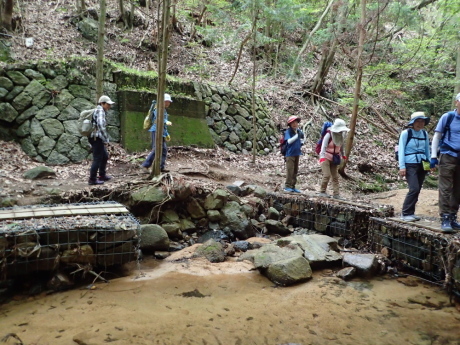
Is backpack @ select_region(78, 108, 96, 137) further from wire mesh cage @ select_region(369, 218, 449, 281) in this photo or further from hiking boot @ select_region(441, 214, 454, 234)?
hiking boot @ select_region(441, 214, 454, 234)

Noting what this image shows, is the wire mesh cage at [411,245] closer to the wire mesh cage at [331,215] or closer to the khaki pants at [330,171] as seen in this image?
the wire mesh cage at [331,215]

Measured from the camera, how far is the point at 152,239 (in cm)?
556

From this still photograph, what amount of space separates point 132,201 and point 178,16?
14.9 metres

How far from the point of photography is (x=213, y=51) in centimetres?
1695

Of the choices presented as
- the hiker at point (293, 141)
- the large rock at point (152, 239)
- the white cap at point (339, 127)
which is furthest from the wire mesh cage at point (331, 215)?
the large rock at point (152, 239)

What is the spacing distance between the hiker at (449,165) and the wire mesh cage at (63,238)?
4.53 metres

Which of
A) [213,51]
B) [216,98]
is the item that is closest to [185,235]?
[216,98]

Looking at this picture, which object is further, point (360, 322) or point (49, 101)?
point (49, 101)

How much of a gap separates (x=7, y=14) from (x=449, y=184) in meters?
13.2

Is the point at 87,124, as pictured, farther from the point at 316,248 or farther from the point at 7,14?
the point at 7,14

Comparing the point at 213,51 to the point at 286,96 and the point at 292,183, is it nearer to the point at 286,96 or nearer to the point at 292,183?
the point at 286,96

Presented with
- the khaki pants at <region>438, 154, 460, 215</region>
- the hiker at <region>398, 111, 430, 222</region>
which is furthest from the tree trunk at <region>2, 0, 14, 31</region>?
the khaki pants at <region>438, 154, 460, 215</region>

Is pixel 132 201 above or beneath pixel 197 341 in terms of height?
above

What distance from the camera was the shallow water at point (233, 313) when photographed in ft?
10.8
